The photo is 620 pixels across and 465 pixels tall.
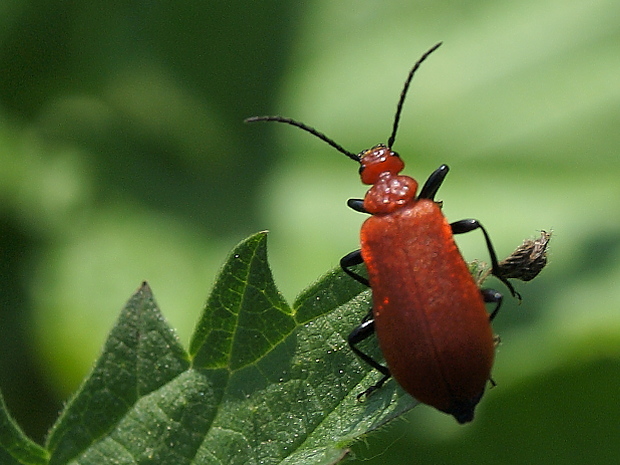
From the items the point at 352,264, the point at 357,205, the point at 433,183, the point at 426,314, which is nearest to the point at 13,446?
the point at 352,264

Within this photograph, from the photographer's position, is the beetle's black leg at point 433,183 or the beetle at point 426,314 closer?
the beetle at point 426,314

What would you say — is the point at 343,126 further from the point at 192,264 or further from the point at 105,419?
the point at 105,419

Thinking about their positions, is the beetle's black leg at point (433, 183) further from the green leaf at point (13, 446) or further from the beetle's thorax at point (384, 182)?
the green leaf at point (13, 446)

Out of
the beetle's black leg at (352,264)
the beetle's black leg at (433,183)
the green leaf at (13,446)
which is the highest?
the beetle's black leg at (433,183)

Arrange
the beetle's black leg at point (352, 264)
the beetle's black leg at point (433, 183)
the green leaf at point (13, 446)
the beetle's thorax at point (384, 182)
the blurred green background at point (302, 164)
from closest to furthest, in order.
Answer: the green leaf at point (13, 446) → the beetle's black leg at point (352, 264) → the beetle's thorax at point (384, 182) → the beetle's black leg at point (433, 183) → the blurred green background at point (302, 164)

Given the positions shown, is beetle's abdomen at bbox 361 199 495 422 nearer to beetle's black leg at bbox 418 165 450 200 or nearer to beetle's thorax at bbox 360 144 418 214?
beetle's thorax at bbox 360 144 418 214

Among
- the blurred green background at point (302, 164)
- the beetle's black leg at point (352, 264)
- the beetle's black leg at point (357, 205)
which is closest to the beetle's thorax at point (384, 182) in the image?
the beetle's black leg at point (357, 205)

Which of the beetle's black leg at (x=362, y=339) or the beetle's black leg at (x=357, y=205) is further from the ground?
the beetle's black leg at (x=357, y=205)
